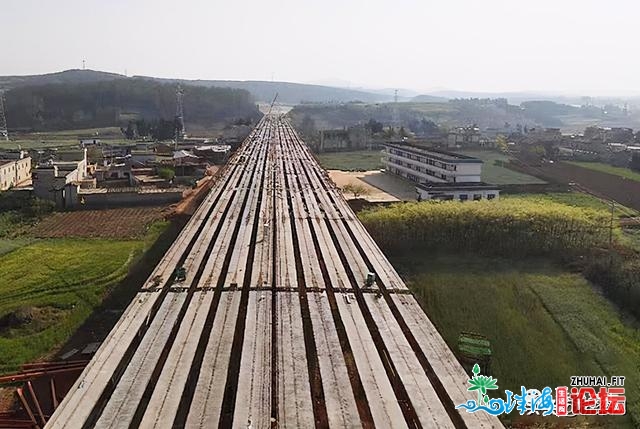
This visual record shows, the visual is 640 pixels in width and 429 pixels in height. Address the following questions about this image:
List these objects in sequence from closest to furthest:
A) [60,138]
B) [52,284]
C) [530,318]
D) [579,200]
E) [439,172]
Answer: [530,318] → [52,284] → [579,200] → [439,172] → [60,138]

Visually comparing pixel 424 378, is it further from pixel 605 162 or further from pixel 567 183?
pixel 605 162

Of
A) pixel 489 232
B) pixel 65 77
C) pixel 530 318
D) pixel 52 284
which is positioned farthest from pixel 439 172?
pixel 65 77


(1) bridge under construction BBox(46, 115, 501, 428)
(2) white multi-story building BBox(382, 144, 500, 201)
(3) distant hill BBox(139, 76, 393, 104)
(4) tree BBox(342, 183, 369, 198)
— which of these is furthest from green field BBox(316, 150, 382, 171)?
(3) distant hill BBox(139, 76, 393, 104)

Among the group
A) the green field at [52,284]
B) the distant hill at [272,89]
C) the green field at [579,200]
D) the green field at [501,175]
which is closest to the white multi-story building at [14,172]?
the green field at [52,284]

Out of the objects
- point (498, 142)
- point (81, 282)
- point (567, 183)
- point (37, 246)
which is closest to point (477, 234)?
point (81, 282)

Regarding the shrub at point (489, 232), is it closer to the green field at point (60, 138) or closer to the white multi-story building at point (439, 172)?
the white multi-story building at point (439, 172)

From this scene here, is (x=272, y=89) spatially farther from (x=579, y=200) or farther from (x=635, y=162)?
(x=579, y=200)

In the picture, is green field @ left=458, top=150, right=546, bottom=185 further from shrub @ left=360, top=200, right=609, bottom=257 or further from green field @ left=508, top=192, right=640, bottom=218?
shrub @ left=360, top=200, right=609, bottom=257
